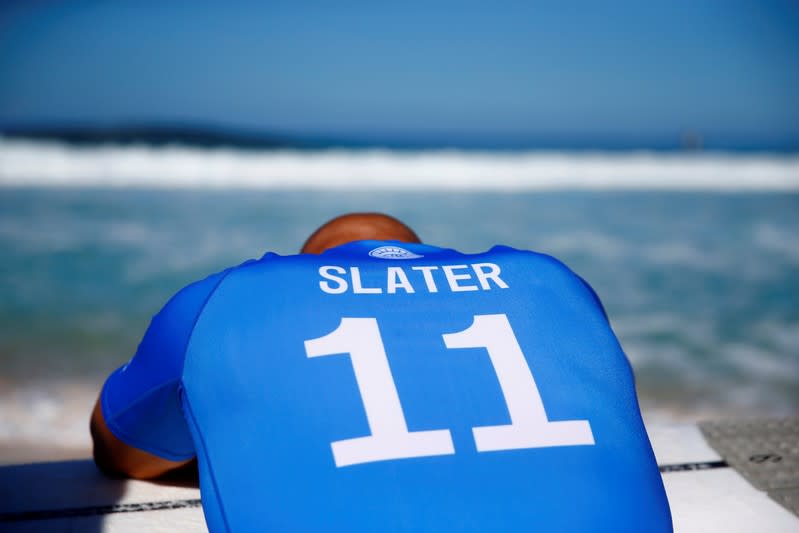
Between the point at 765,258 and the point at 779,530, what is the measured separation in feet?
19.4

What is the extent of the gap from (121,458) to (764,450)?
157cm

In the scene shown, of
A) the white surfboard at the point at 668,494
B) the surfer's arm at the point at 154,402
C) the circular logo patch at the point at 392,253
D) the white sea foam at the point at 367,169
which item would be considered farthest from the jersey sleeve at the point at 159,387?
the white sea foam at the point at 367,169

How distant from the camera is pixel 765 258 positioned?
695 cm

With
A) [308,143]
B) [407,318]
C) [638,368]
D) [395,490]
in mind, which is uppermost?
[407,318]

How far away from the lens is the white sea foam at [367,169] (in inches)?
512

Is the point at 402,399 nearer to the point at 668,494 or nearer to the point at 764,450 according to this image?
the point at 668,494

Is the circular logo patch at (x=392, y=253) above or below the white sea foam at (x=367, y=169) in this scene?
above

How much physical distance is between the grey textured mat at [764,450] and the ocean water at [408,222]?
1.40m

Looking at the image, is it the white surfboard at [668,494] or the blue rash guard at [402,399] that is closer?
the blue rash guard at [402,399]

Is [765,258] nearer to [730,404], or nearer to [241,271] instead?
[730,404]

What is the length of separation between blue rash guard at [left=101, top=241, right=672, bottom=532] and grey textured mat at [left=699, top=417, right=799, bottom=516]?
73 cm

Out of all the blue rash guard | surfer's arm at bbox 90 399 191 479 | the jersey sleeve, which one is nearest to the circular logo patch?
the blue rash guard

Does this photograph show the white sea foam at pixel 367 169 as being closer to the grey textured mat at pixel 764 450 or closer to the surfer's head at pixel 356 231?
the surfer's head at pixel 356 231

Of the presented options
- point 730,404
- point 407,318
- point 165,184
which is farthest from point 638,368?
point 165,184
